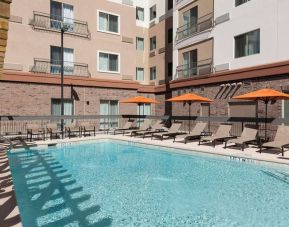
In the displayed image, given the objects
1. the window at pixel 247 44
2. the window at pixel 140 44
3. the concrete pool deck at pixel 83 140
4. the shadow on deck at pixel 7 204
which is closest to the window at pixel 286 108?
the concrete pool deck at pixel 83 140

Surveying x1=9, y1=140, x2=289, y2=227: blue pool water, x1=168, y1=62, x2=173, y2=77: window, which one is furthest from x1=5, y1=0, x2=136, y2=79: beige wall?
x1=9, y1=140, x2=289, y2=227: blue pool water

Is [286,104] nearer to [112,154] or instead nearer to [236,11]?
[236,11]

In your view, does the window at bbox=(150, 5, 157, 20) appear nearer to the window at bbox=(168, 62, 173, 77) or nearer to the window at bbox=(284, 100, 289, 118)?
the window at bbox=(168, 62, 173, 77)

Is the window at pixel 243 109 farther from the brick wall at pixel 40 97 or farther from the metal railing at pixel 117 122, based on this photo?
the brick wall at pixel 40 97

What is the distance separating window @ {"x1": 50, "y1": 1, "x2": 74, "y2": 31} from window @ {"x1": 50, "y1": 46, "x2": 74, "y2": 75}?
1915 mm

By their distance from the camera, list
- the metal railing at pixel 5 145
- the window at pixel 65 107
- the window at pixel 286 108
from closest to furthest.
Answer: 1. the metal railing at pixel 5 145
2. the window at pixel 286 108
3. the window at pixel 65 107

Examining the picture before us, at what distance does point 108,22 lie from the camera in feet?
86.7

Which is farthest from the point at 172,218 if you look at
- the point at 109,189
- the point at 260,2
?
the point at 260,2

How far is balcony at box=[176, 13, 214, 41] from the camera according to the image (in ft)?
72.3

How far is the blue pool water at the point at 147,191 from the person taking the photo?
259 inches

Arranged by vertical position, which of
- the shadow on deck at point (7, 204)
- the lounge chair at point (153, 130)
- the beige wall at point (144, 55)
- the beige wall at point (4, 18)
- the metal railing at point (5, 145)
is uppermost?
the beige wall at point (144, 55)

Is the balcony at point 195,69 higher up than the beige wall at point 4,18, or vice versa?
the balcony at point 195,69

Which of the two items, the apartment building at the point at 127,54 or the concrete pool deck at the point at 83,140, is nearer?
the concrete pool deck at the point at 83,140

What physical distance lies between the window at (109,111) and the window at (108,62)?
314cm
